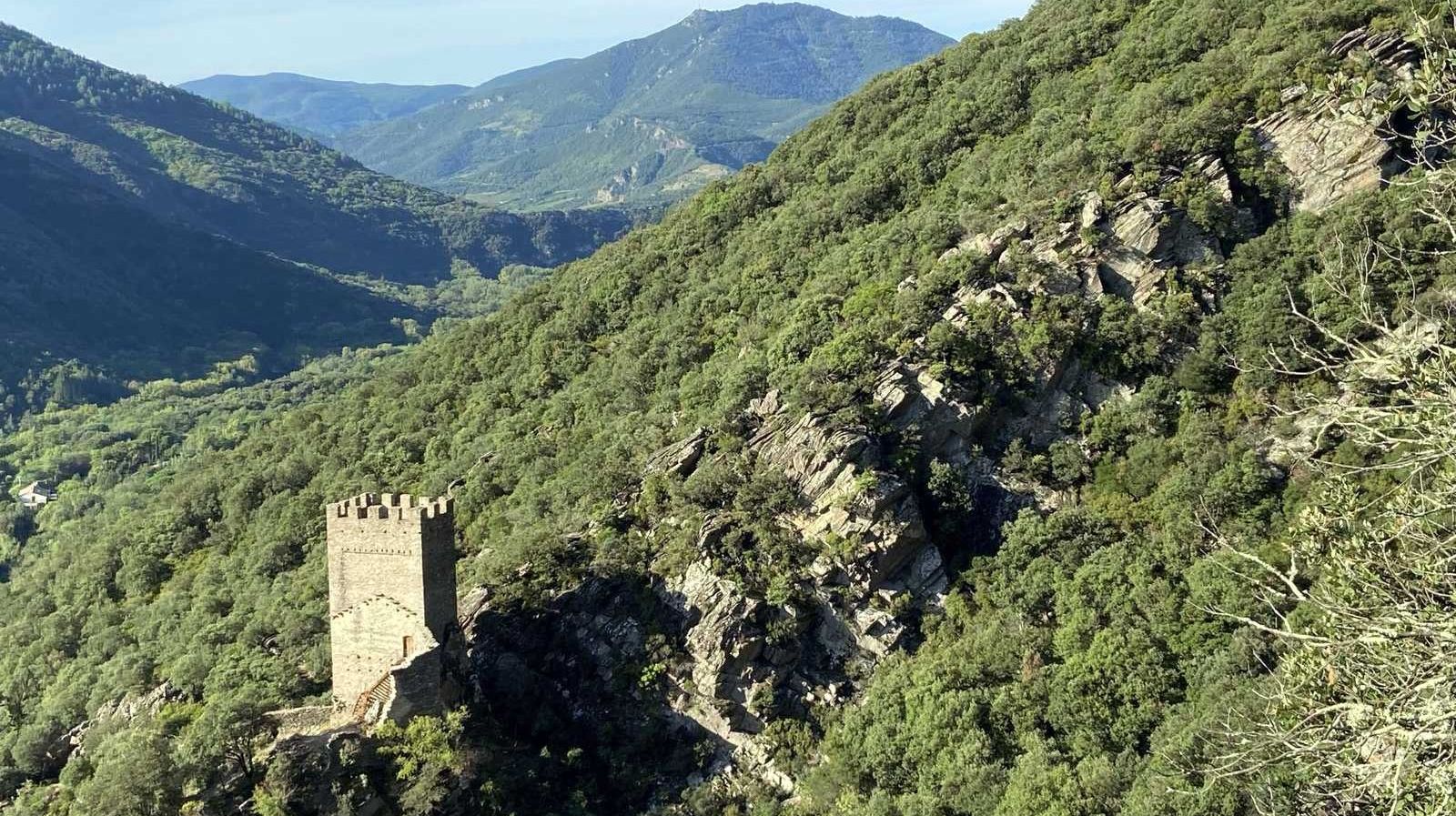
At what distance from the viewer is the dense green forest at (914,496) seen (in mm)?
31859

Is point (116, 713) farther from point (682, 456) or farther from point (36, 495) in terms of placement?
point (36, 495)

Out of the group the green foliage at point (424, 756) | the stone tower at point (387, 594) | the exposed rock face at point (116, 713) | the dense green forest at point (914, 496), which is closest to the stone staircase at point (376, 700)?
the stone tower at point (387, 594)

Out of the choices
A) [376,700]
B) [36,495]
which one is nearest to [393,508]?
[376,700]

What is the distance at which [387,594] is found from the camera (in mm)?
34875

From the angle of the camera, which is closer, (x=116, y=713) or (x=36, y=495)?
(x=116, y=713)

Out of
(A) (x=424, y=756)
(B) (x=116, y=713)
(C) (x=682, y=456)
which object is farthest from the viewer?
(B) (x=116, y=713)

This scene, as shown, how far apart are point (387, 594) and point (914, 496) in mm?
16552

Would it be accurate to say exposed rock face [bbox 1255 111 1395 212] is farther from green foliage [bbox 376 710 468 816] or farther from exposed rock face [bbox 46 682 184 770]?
exposed rock face [bbox 46 682 184 770]

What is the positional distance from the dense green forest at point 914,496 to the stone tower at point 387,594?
7.29 feet

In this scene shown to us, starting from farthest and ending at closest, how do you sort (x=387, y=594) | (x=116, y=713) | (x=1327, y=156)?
(x=116, y=713)
(x=1327, y=156)
(x=387, y=594)

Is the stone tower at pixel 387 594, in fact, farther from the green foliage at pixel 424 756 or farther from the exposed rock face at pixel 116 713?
the exposed rock face at pixel 116 713

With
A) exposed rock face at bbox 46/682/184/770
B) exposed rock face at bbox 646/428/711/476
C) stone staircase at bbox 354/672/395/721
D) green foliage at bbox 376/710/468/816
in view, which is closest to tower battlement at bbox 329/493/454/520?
stone staircase at bbox 354/672/395/721

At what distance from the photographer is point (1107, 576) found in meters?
36.6

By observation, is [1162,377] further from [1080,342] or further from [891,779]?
[891,779]
